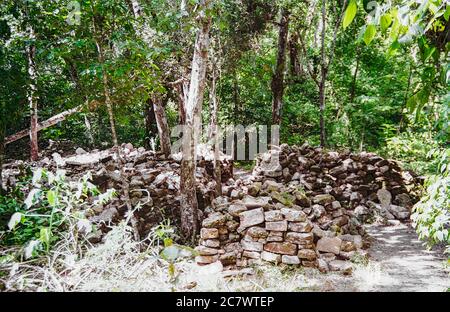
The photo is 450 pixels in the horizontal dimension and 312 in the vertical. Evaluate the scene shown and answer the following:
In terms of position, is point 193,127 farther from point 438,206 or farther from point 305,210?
point 438,206

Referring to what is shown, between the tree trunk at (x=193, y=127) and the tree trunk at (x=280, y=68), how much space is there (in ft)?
17.2

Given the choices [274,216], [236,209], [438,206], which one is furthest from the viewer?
[236,209]

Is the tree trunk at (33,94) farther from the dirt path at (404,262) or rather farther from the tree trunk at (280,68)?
the tree trunk at (280,68)

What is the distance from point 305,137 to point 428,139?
16.8 ft

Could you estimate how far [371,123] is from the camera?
414 inches

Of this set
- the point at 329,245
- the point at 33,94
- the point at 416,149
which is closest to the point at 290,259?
the point at 329,245

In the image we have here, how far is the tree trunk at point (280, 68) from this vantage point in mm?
9516

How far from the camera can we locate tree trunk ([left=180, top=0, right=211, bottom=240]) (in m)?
5.03

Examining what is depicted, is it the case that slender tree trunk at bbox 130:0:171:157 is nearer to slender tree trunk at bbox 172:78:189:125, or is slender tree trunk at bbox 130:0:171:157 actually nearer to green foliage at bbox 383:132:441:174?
slender tree trunk at bbox 172:78:189:125

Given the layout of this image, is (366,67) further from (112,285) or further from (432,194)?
(112,285)

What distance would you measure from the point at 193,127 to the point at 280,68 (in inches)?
228

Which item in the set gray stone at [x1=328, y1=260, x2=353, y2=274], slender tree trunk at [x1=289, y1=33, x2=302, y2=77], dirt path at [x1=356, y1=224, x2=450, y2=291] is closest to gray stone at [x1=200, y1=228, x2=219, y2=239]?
gray stone at [x1=328, y1=260, x2=353, y2=274]

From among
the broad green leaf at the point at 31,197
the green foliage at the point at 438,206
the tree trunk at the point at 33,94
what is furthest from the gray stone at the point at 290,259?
the tree trunk at the point at 33,94

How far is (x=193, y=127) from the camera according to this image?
5.17 metres
